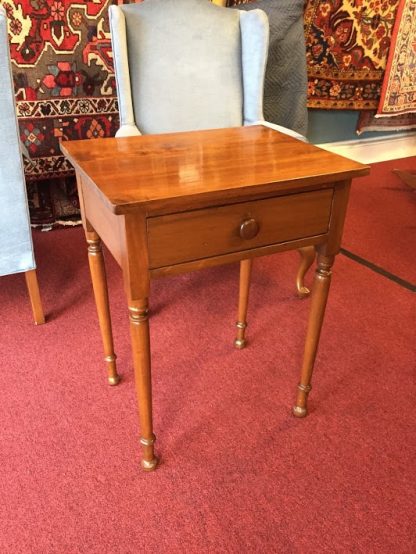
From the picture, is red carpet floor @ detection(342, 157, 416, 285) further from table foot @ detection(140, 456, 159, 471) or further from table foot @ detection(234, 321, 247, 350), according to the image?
table foot @ detection(140, 456, 159, 471)

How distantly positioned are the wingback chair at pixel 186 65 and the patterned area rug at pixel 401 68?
1582mm

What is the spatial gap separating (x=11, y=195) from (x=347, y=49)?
7.62 ft

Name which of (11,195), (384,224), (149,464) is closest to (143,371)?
(149,464)

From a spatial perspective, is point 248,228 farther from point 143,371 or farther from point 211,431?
point 211,431

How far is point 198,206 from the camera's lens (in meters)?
0.88

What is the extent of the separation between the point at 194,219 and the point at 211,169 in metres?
0.16

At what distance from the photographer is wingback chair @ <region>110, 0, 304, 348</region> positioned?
1.81 meters

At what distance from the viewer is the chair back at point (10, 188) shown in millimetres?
1282

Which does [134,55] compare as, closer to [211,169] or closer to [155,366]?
[211,169]

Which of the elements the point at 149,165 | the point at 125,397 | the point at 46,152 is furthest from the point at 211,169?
the point at 46,152

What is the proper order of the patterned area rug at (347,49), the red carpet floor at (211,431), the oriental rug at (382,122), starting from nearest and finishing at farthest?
the red carpet floor at (211,431) < the patterned area rug at (347,49) < the oriental rug at (382,122)

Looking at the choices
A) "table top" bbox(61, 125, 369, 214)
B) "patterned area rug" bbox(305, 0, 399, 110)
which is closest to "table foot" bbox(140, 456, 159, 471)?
"table top" bbox(61, 125, 369, 214)

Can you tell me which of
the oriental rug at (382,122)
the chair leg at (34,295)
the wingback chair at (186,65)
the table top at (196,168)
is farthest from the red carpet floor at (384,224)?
the chair leg at (34,295)

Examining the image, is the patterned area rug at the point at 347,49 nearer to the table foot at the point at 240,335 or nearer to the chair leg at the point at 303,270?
the chair leg at the point at 303,270
